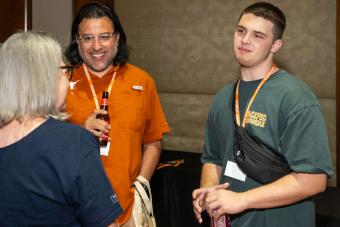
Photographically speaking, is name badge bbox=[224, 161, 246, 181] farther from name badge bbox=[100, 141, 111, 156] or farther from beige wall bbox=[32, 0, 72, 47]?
beige wall bbox=[32, 0, 72, 47]

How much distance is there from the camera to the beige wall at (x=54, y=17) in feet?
12.9

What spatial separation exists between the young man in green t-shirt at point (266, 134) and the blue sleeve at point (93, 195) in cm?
44

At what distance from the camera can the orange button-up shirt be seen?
1.95 m

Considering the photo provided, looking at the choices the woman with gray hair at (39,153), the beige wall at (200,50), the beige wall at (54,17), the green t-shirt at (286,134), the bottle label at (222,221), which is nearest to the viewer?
the woman with gray hair at (39,153)

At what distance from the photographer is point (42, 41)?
1164 millimetres

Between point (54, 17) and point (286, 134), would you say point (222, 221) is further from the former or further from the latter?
point (54, 17)

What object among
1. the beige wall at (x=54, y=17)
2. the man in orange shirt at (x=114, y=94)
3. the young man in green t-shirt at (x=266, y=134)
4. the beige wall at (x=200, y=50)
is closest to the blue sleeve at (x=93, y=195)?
the young man in green t-shirt at (x=266, y=134)

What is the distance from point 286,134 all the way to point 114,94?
3.05 ft

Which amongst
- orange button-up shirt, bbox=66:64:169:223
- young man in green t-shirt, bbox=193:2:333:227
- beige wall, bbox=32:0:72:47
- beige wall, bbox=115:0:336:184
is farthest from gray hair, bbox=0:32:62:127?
beige wall, bbox=32:0:72:47

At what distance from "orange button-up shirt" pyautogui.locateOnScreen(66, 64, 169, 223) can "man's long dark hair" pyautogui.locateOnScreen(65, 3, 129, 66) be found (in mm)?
58

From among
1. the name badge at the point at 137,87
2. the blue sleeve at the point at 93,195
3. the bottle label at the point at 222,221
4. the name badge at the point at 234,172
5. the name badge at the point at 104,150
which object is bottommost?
the bottle label at the point at 222,221

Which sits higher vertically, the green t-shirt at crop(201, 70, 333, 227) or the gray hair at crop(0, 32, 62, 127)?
the gray hair at crop(0, 32, 62, 127)

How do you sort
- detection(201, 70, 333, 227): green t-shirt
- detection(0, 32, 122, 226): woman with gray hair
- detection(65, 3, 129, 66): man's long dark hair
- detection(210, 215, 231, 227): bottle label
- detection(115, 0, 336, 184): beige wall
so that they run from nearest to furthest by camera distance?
1. detection(0, 32, 122, 226): woman with gray hair
2. detection(201, 70, 333, 227): green t-shirt
3. detection(210, 215, 231, 227): bottle label
4. detection(65, 3, 129, 66): man's long dark hair
5. detection(115, 0, 336, 184): beige wall

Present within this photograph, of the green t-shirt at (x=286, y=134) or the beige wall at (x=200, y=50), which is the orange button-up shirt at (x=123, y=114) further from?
the beige wall at (x=200, y=50)
